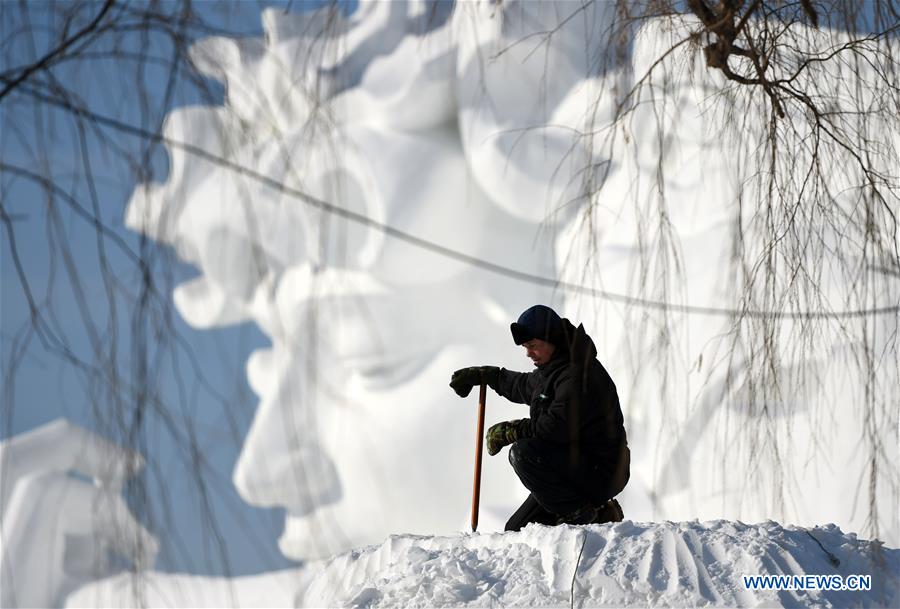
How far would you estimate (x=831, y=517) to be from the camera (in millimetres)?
6133

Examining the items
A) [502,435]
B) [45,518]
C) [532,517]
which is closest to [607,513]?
[532,517]

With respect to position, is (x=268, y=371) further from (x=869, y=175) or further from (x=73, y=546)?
(x=869, y=175)

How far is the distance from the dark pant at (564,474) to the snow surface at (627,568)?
223mm

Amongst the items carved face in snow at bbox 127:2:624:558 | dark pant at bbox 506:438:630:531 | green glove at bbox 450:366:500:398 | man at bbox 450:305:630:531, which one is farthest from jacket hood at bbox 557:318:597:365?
carved face in snow at bbox 127:2:624:558

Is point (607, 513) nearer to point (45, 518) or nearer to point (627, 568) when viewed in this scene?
point (627, 568)

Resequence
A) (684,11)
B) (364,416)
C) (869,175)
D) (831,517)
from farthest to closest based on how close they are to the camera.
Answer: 1. (364,416)
2. (831,517)
3. (684,11)
4. (869,175)

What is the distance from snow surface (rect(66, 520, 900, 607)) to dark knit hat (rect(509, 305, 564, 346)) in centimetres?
54

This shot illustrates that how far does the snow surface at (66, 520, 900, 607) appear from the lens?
2.89 metres

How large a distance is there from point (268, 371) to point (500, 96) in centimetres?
316

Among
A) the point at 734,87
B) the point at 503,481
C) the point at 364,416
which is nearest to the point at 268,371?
the point at 364,416

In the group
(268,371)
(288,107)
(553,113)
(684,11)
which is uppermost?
(553,113)

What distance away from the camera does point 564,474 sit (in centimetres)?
337

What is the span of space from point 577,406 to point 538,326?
0.27m

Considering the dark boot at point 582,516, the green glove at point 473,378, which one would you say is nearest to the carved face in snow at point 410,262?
the green glove at point 473,378
